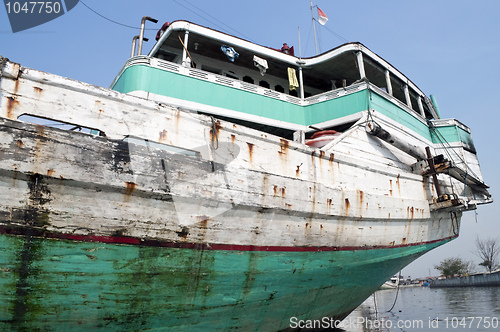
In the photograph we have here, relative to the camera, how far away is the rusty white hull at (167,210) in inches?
114

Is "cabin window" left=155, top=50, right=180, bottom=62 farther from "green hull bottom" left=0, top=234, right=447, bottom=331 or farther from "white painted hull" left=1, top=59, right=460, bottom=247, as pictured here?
"green hull bottom" left=0, top=234, right=447, bottom=331

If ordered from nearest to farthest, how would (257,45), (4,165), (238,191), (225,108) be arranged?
(4,165)
(238,191)
(225,108)
(257,45)

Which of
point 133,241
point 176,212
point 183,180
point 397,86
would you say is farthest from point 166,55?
point 397,86

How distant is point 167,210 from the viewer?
345cm

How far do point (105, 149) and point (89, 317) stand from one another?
5.96ft

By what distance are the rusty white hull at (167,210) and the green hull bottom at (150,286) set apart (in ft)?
0.05

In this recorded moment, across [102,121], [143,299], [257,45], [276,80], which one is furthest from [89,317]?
[276,80]

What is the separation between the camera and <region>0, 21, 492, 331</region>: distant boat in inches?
115

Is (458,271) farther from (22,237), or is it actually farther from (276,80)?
(22,237)

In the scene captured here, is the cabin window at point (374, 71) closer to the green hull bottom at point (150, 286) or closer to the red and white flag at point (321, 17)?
the red and white flag at point (321, 17)

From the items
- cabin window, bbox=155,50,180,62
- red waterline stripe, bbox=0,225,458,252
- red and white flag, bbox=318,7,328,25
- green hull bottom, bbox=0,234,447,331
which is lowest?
green hull bottom, bbox=0,234,447,331

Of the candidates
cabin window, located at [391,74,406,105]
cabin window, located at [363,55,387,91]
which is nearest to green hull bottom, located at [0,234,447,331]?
cabin window, located at [363,55,387,91]

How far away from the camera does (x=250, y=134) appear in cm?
437

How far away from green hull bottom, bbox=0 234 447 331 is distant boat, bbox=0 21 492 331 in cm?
1
